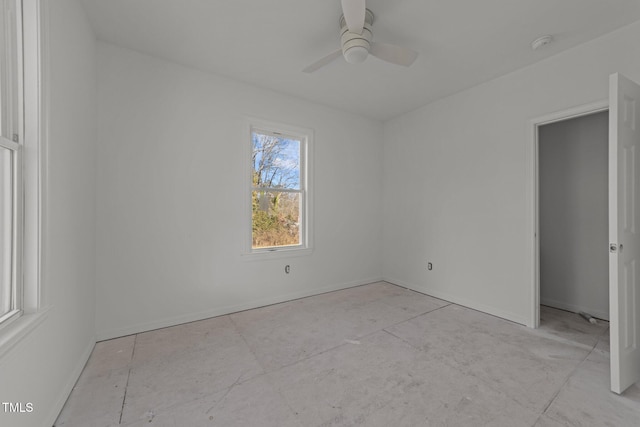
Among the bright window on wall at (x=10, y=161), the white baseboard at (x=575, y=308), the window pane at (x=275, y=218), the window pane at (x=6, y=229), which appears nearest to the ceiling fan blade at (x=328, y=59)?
the window pane at (x=275, y=218)

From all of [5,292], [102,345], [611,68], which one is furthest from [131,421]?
[611,68]

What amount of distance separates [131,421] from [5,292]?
0.94m

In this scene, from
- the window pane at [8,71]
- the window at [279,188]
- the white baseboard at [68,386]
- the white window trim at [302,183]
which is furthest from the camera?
the window at [279,188]

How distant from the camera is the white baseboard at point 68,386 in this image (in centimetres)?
148

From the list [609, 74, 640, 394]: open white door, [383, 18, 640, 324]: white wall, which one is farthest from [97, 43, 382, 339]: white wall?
[609, 74, 640, 394]: open white door

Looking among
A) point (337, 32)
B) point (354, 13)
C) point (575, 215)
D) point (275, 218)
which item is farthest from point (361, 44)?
point (575, 215)

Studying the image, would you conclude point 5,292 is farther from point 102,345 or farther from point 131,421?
point 102,345

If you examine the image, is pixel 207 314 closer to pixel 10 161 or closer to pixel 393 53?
pixel 10 161

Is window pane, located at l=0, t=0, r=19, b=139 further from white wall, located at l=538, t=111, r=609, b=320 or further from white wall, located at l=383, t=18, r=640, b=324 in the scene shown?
white wall, located at l=538, t=111, r=609, b=320

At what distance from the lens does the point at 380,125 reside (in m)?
Result: 4.48

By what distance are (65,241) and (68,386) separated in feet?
3.06

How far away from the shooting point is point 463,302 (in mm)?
3324

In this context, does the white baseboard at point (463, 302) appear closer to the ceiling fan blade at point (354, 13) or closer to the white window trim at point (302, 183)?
the white window trim at point (302, 183)

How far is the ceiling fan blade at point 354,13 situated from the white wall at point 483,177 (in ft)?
5.91
